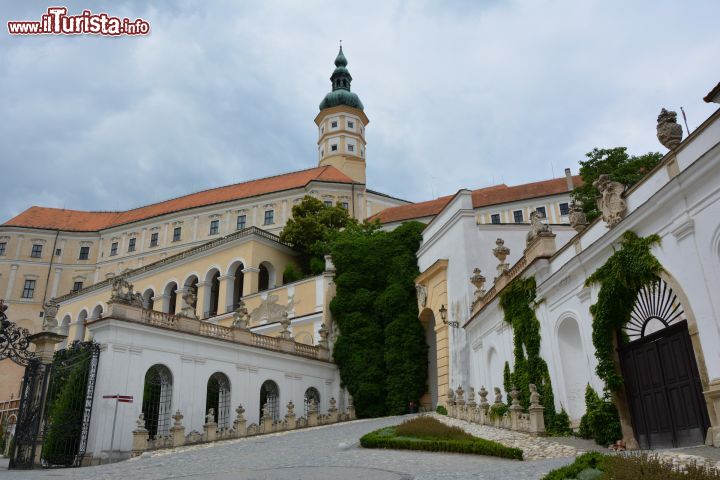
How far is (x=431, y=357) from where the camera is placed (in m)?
32.4

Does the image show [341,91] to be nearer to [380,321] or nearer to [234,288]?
[234,288]

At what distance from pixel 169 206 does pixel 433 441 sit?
2348 inches

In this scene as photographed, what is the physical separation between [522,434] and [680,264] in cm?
677

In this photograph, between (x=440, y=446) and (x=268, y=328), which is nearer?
(x=440, y=446)

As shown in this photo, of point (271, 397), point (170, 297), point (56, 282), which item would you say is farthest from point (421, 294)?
point (56, 282)

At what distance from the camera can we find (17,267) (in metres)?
64.8

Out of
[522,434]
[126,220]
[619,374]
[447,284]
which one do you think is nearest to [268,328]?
[447,284]

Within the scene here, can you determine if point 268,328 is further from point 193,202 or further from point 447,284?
point 193,202

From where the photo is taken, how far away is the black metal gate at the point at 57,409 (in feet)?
57.7

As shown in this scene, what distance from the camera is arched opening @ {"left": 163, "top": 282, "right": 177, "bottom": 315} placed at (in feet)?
159

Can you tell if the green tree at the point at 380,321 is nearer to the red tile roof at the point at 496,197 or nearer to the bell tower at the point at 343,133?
the red tile roof at the point at 496,197

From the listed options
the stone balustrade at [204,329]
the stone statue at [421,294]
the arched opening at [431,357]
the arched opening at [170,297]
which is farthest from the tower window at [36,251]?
the arched opening at [431,357]

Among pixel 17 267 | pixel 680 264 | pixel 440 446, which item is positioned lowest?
pixel 440 446

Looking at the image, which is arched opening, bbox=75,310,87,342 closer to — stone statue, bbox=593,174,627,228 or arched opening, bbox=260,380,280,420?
arched opening, bbox=260,380,280,420
